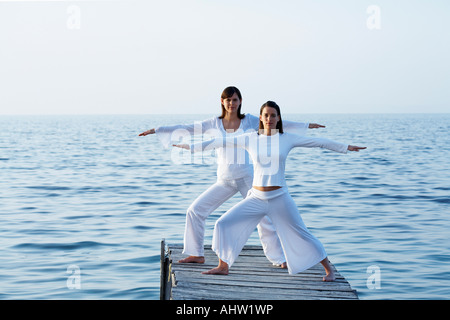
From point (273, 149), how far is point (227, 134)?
99 centimetres

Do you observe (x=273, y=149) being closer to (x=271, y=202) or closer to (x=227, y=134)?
(x=271, y=202)

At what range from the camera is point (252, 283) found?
746 centimetres

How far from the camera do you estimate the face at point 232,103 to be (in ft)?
26.5

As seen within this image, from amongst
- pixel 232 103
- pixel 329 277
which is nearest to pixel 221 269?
pixel 329 277

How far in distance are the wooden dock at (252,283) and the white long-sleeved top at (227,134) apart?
1114mm

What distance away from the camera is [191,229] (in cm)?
830

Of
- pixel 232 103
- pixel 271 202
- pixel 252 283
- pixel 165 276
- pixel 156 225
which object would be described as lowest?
pixel 156 225

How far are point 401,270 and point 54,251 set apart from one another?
6.54m

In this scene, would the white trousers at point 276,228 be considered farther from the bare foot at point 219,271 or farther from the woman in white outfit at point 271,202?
the bare foot at point 219,271

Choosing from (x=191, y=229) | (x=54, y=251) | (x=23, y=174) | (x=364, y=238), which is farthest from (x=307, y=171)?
(x=191, y=229)

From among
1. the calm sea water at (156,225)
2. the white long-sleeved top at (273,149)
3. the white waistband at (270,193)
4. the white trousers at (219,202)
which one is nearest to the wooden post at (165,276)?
the white trousers at (219,202)

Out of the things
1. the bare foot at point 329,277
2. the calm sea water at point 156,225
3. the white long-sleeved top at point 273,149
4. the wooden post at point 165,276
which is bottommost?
the calm sea water at point 156,225

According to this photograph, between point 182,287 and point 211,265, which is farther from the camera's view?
point 211,265

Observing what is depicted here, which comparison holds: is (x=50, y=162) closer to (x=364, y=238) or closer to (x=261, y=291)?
A: (x=364, y=238)
